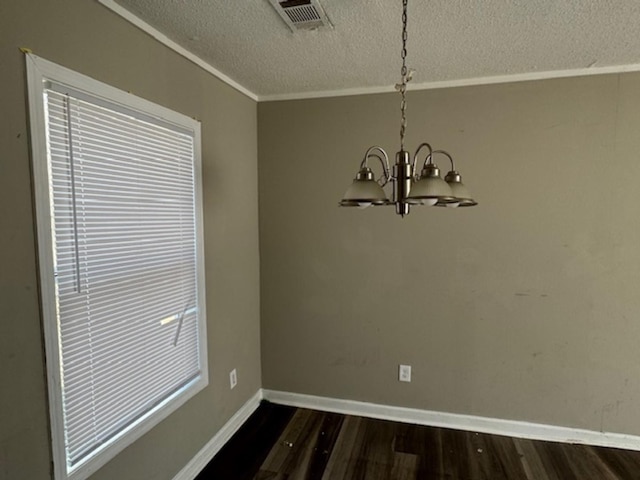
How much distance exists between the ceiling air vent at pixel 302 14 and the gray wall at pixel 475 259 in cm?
98

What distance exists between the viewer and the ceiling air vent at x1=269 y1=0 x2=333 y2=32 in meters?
1.53

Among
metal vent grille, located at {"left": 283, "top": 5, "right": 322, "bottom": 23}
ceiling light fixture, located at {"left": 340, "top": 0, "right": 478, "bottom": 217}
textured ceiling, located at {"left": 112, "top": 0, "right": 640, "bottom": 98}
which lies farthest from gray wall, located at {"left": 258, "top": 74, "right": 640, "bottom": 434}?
ceiling light fixture, located at {"left": 340, "top": 0, "right": 478, "bottom": 217}

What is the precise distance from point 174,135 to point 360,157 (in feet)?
4.28

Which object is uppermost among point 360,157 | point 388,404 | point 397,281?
point 360,157

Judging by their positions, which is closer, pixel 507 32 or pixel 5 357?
pixel 5 357

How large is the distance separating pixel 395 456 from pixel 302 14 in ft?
8.49

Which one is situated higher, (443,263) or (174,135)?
(174,135)

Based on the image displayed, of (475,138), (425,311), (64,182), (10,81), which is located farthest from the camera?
(425,311)

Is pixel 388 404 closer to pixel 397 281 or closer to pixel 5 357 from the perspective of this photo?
pixel 397 281

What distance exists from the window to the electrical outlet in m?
1.48

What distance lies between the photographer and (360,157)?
264cm

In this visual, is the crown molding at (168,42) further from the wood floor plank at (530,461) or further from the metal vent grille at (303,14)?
the wood floor plank at (530,461)

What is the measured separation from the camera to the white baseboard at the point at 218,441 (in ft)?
6.82

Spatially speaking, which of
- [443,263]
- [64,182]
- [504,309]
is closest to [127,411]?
[64,182]
